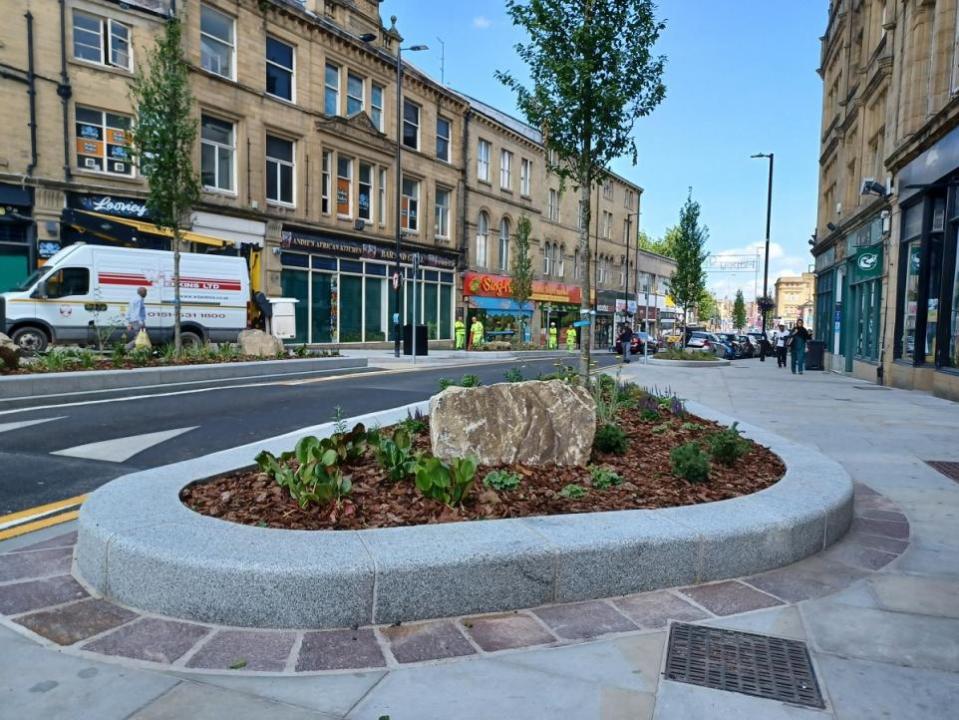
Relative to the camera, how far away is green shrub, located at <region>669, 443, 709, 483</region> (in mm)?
4652

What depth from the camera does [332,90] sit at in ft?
91.3

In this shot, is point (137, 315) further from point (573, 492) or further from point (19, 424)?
point (573, 492)

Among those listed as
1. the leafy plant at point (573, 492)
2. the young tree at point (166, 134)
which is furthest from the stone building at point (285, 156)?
the leafy plant at point (573, 492)

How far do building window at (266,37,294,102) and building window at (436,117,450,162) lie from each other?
1006 cm

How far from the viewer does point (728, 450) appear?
525 centimetres

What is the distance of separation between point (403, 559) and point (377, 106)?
30298 mm

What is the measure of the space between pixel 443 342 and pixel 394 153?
33.1 ft

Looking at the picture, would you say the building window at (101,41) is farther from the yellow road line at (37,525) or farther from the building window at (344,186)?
the yellow road line at (37,525)

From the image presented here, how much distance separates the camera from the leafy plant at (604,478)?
4.55m

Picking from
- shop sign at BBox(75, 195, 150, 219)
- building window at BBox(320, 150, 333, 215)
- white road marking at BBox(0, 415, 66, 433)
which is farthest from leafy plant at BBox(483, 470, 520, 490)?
building window at BBox(320, 150, 333, 215)

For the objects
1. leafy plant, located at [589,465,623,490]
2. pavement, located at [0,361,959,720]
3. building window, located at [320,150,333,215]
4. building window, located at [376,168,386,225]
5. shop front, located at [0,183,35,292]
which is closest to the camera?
A: pavement, located at [0,361,959,720]

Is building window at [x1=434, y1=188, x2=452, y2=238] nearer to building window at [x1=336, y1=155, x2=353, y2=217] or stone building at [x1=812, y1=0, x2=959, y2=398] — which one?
building window at [x1=336, y1=155, x2=353, y2=217]

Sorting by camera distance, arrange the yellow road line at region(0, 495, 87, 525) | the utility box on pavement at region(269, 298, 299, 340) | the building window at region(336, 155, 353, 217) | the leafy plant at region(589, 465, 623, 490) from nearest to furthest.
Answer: the yellow road line at region(0, 495, 87, 525)
the leafy plant at region(589, 465, 623, 490)
the utility box on pavement at region(269, 298, 299, 340)
the building window at region(336, 155, 353, 217)

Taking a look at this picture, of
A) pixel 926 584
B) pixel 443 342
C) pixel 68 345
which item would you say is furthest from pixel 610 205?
pixel 926 584
